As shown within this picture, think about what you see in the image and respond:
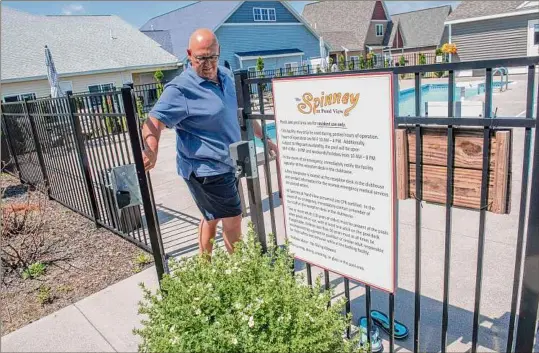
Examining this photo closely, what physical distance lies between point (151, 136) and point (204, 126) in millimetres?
359

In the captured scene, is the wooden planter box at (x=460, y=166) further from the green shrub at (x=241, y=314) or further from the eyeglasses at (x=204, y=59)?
the eyeglasses at (x=204, y=59)

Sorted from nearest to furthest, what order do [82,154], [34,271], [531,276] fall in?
[531,276]
[34,271]
[82,154]

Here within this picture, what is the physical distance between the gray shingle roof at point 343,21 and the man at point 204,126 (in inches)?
1368

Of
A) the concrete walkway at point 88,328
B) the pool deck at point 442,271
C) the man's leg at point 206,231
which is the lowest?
the concrete walkway at point 88,328

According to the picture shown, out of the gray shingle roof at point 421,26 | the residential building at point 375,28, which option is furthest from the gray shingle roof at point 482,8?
the gray shingle roof at point 421,26

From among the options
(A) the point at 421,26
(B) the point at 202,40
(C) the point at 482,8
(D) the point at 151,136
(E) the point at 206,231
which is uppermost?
(A) the point at 421,26

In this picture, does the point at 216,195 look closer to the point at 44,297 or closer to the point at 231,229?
the point at 231,229

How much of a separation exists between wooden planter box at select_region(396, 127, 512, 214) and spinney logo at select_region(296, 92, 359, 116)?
256 mm

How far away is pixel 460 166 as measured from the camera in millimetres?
1779

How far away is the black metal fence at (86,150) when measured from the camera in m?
3.59

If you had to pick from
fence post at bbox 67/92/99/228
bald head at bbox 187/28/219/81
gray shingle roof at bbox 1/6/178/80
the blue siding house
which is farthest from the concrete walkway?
the blue siding house

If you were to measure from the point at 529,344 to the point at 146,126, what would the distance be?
2.41m

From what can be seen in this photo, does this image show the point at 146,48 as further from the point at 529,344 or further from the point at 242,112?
the point at 529,344

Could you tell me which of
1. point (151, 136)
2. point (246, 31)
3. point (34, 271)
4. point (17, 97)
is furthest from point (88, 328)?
point (246, 31)
